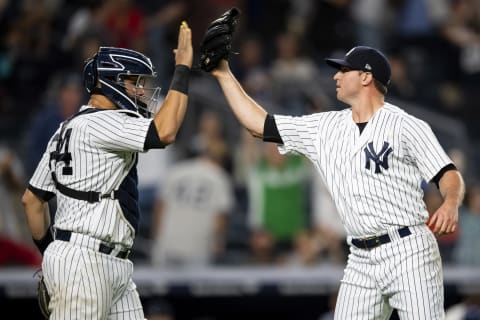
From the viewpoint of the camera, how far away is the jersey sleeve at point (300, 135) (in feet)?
21.4

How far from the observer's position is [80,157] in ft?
20.0

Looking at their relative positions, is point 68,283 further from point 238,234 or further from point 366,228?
point 238,234

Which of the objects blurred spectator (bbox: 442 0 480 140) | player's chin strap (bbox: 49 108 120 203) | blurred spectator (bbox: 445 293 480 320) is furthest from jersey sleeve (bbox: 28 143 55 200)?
blurred spectator (bbox: 442 0 480 140)

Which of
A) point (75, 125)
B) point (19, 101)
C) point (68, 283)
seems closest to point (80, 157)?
point (75, 125)

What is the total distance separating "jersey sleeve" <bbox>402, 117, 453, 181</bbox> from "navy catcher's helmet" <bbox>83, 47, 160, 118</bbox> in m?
1.37

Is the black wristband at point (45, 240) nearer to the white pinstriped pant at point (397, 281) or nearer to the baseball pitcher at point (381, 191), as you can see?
the baseball pitcher at point (381, 191)

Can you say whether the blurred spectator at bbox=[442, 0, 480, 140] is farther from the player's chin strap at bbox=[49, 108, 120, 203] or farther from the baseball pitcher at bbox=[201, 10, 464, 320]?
the player's chin strap at bbox=[49, 108, 120, 203]

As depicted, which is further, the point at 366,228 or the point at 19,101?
the point at 19,101

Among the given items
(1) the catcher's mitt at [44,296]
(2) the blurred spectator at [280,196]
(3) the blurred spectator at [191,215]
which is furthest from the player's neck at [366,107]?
(2) the blurred spectator at [280,196]

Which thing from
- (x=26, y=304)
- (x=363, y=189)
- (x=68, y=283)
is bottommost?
(x=26, y=304)

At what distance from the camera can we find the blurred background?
31.9ft

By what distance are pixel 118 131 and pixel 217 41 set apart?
85 cm

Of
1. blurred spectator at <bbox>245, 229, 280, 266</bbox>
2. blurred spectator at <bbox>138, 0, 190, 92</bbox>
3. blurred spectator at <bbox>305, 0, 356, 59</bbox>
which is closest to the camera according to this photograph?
blurred spectator at <bbox>245, 229, 280, 266</bbox>

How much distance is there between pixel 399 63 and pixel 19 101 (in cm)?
382
